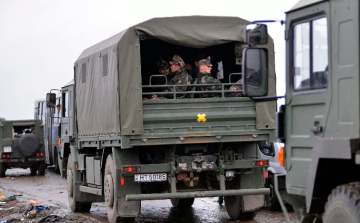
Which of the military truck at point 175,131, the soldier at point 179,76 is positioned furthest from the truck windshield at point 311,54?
the soldier at point 179,76

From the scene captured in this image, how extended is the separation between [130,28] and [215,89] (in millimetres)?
1916

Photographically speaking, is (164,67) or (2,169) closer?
(164,67)

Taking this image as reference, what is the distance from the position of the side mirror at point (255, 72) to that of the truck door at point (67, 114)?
9.88 meters

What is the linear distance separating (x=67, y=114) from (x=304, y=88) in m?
11.1

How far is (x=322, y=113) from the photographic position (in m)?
6.42

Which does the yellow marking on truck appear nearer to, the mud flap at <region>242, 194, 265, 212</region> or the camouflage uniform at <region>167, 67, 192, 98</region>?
the camouflage uniform at <region>167, 67, 192, 98</region>

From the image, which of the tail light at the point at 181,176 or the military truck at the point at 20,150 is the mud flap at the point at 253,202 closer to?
the tail light at the point at 181,176

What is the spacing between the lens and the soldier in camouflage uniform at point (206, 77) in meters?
13.1

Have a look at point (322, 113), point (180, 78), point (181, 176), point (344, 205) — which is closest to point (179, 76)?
point (180, 78)

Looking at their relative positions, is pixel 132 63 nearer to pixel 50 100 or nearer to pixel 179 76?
pixel 179 76

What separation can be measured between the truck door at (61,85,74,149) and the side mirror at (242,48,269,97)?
988 cm

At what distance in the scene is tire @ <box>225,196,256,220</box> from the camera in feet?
43.7

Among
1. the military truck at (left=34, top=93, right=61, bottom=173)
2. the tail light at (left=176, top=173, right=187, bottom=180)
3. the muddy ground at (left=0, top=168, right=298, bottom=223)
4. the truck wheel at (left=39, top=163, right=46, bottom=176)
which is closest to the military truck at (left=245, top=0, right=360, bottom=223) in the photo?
the tail light at (left=176, top=173, right=187, bottom=180)

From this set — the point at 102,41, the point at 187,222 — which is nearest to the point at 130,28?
the point at 102,41
